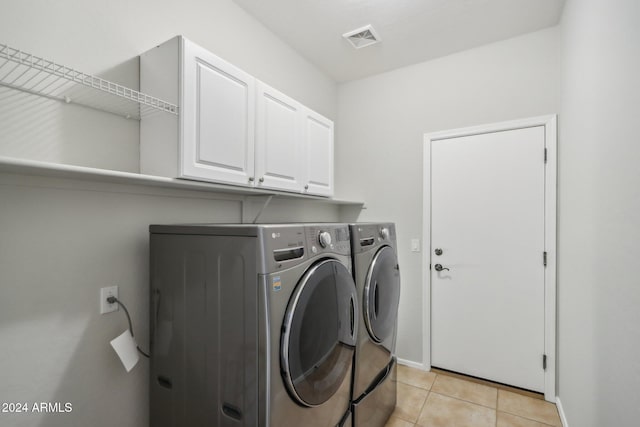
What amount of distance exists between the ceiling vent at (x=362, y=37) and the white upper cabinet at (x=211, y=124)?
851 mm

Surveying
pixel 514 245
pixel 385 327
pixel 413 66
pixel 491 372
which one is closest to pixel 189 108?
pixel 385 327

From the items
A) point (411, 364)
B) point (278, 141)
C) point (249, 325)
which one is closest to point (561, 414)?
point (411, 364)

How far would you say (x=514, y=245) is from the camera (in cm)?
232

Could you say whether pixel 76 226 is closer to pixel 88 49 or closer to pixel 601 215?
pixel 88 49

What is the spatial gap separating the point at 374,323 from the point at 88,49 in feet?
6.13

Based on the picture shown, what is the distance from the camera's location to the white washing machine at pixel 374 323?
1624mm

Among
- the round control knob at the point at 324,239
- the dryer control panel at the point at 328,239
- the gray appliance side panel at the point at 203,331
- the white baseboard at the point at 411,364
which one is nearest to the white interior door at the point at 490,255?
the white baseboard at the point at 411,364

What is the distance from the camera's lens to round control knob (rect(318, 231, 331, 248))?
52.3 inches

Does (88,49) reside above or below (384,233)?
above

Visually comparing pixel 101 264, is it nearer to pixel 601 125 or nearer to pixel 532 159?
pixel 601 125

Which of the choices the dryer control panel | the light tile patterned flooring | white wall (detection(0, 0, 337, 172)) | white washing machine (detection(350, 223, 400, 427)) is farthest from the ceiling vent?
the light tile patterned flooring

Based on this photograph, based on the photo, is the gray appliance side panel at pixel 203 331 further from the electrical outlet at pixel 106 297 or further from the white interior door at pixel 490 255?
the white interior door at pixel 490 255

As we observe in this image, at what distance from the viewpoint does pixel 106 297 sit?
1.32 m

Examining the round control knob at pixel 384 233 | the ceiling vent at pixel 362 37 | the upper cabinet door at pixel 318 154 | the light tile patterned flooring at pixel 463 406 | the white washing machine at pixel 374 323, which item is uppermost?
the ceiling vent at pixel 362 37
